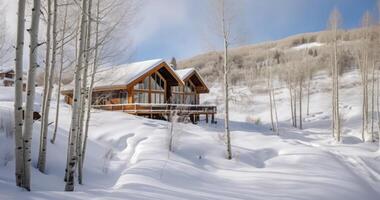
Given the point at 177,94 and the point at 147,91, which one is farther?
the point at 177,94

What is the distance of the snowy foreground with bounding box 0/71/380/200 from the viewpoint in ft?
20.7

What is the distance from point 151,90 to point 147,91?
0.48 m

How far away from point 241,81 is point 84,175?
50448 mm

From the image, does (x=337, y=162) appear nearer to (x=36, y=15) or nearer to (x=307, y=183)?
(x=307, y=183)

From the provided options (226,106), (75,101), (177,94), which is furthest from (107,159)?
(177,94)

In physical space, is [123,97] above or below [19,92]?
above

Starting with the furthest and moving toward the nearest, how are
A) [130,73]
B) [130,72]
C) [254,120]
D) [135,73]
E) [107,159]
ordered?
1. [254,120]
2. [130,72]
3. [130,73]
4. [135,73]
5. [107,159]

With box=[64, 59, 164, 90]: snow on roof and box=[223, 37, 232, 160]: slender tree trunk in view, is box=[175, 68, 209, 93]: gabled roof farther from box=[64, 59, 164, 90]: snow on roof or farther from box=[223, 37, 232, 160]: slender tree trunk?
box=[223, 37, 232, 160]: slender tree trunk

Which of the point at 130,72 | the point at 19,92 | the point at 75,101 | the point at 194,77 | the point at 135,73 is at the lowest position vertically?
the point at 75,101

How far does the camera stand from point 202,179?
883cm

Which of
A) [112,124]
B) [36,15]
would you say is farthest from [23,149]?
[112,124]

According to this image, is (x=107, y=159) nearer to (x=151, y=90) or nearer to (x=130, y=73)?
(x=130, y=73)

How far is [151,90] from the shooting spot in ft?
81.5

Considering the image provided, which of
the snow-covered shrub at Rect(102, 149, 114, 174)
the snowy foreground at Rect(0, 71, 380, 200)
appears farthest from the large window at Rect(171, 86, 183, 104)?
the snow-covered shrub at Rect(102, 149, 114, 174)
